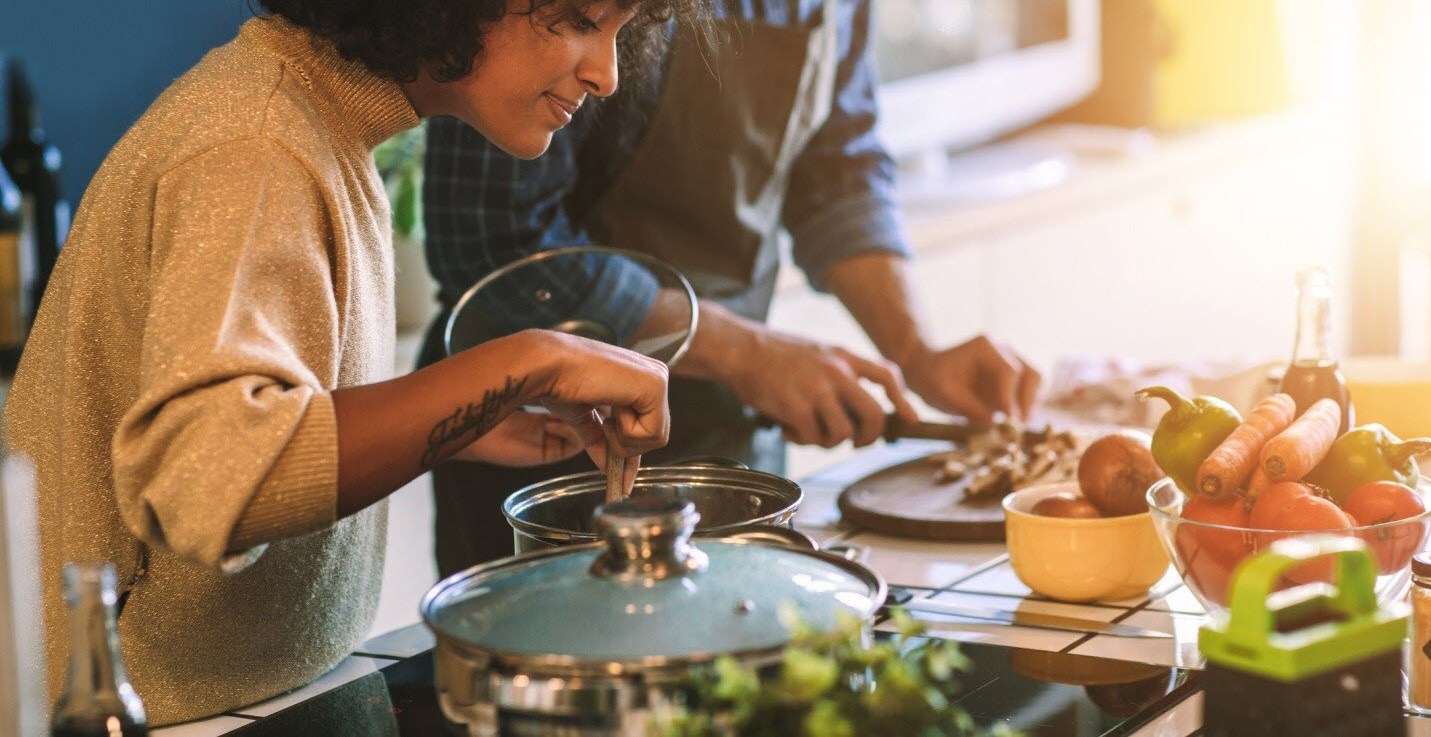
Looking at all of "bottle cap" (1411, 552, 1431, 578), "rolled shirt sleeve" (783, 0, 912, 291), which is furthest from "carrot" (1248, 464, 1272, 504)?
"rolled shirt sleeve" (783, 0, 912, 291)

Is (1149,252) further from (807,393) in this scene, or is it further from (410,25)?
(410,25)

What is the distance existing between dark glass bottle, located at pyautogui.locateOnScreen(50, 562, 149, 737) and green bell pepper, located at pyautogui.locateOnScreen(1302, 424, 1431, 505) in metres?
0.82

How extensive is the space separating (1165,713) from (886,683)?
1.31 feet

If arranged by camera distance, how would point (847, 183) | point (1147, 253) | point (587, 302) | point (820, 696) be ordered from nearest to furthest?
point (820, 696), point (587, 302), point (847, 183), point (1147, 253)

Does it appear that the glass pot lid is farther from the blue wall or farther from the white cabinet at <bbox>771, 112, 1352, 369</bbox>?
the white cabinet at <bbox>771, 112, 1352, 369</bbox>

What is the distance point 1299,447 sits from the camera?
1.16 m

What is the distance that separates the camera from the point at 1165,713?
1.06 m

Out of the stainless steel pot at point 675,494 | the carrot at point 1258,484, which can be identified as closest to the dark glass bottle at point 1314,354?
→ the carrot at point 1258,484

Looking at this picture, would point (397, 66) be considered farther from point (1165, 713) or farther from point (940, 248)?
point (940, 248)

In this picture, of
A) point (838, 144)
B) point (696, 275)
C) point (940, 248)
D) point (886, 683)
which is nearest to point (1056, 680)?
point (886, 683)

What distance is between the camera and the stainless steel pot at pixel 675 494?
3.77 ft

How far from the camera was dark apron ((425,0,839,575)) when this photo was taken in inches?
68.6

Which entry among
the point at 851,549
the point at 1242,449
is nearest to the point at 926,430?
the point at 851,549

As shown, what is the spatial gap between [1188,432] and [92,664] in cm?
78
